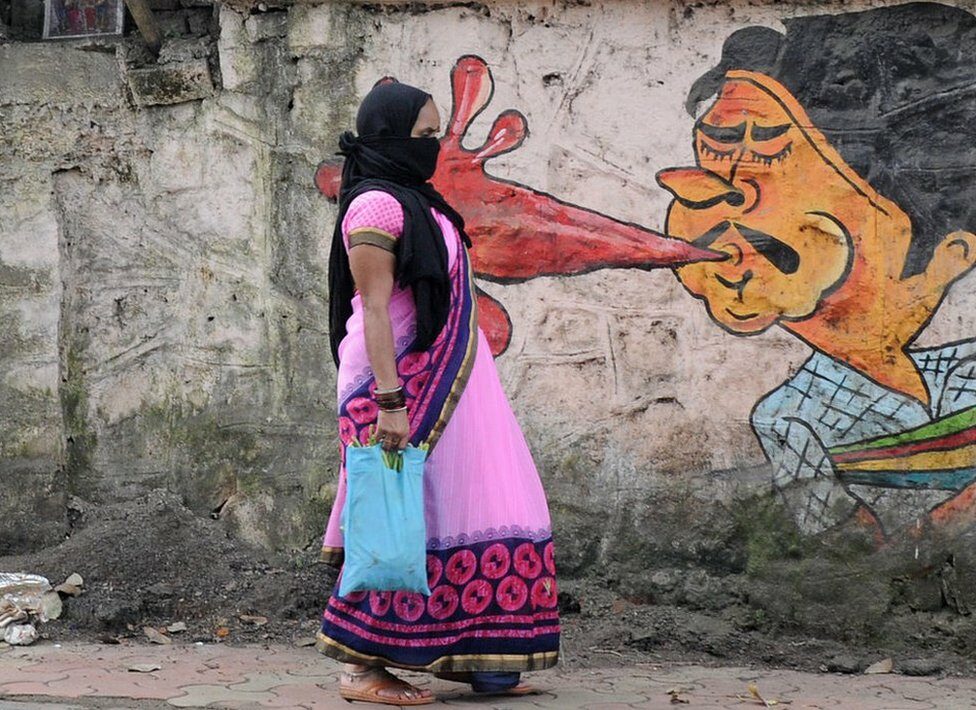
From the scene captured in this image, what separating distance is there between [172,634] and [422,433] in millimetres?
1580

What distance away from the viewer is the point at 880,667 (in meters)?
4.60

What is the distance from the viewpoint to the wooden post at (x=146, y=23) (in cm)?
536

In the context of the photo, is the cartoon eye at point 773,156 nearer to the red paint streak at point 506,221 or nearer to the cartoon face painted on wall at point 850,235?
the cartoon face painted on wall at point 850,235

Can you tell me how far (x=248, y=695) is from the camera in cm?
411

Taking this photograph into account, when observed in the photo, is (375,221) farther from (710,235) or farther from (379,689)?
(710,235)

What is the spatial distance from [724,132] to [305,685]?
227 centimetres

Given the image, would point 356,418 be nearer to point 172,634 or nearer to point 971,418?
point 172,634

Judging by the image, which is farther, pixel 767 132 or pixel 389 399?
pixel 767 132

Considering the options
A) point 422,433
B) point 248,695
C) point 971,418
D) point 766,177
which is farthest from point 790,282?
point 248,695

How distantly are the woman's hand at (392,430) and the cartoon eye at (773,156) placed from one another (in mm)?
1746

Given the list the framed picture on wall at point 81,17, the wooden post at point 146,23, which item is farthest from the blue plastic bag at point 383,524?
the framed picture on wall at point 81,17

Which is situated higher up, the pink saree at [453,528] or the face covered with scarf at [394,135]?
the face covered with scarf at [394,135]

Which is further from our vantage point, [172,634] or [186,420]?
[186,420]

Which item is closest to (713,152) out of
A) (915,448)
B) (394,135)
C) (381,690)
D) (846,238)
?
(846,238)
